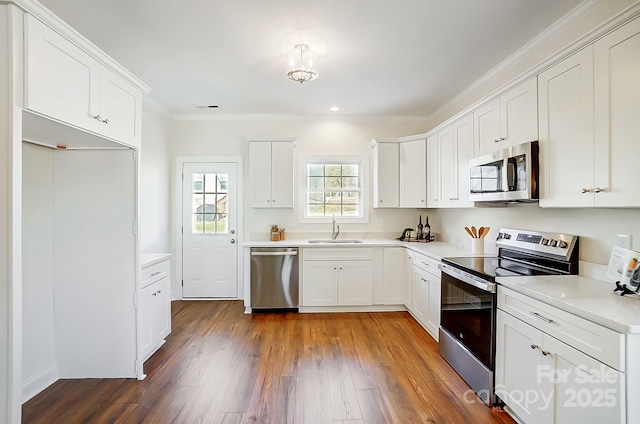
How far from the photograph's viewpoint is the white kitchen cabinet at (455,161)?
296 cm

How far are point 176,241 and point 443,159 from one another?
3939mm

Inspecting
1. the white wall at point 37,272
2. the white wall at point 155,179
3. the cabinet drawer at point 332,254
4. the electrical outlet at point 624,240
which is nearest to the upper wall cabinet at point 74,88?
the white wall at point 37,272

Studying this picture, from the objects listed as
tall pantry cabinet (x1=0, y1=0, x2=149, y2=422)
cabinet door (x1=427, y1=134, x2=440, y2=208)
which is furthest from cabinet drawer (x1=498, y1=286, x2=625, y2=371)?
tall pantry cabinet (x1=0, y1=0, x2=149, y2=422)

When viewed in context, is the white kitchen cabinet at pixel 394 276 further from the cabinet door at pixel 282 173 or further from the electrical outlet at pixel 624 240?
the electrical outlet at pixel 624 240

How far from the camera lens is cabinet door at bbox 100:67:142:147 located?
2000mm

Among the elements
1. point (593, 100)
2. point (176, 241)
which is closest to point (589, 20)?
point (593, 100)

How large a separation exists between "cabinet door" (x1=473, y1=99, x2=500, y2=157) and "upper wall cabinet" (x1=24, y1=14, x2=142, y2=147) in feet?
9.88

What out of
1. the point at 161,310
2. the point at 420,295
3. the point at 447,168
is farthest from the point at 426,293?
the point at 161,310

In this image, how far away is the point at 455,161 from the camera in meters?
3.21

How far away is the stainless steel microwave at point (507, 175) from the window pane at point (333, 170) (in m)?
2.14

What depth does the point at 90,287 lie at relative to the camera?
2.33m

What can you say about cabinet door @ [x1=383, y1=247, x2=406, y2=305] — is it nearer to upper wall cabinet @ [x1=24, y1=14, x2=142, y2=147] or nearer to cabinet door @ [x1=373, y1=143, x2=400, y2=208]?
cabinet door @ [x1=373, y1=143, x2=400, y2=208]

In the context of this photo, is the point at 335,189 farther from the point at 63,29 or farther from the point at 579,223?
the point at 63,29

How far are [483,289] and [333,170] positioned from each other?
2.95 m
